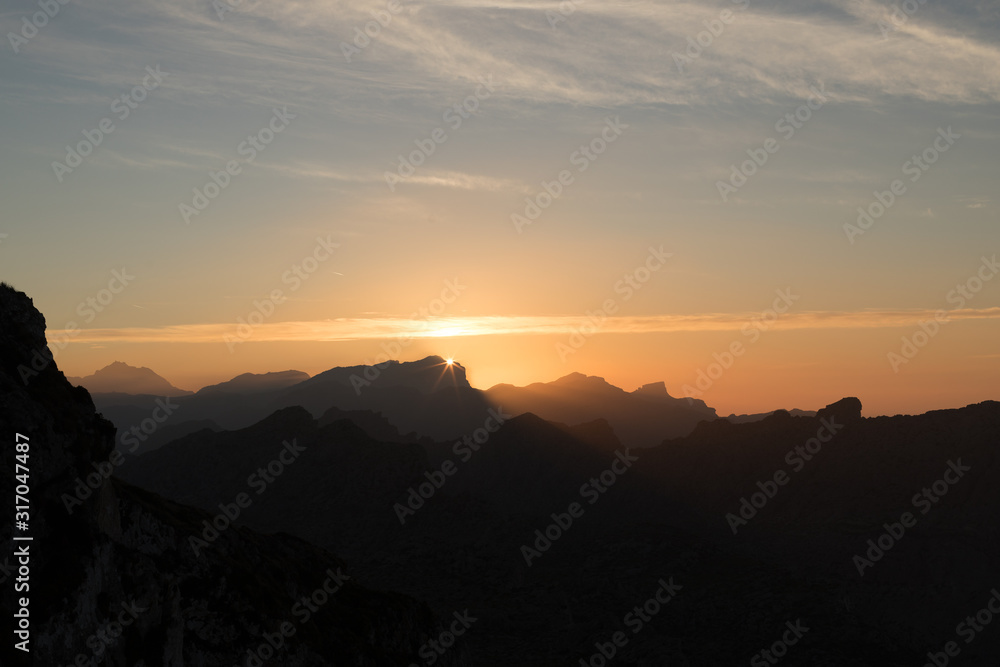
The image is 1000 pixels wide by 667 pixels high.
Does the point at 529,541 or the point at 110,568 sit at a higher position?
the point at 110,568

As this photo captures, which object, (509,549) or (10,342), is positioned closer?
(10,342)

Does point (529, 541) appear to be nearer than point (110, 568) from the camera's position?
No

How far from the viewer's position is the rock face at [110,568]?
35.1 metres

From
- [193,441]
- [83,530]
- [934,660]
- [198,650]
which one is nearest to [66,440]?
[83,530]

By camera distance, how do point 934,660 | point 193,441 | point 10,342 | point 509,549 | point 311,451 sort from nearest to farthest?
point 10,342, point 934,660, point 509,549, point 311,451, point 193,441

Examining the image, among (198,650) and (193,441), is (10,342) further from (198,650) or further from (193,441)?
(193,441)

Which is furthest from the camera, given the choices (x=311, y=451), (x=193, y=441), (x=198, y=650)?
(x=193, y=441)

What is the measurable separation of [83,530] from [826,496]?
A: 150593 mm

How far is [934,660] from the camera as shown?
4016 inches

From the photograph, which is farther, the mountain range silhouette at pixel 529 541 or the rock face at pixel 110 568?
the mountain range silhouette at pixel 529 541

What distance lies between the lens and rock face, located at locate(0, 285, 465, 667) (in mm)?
35094

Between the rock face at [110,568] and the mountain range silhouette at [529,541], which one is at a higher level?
the rock face at [110,568]

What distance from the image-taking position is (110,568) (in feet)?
126

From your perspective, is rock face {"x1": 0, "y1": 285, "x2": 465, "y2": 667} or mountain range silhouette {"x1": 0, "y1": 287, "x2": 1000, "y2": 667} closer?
rock face {"x1": 0, "y1": 285, "x2": 465, "y2": 667}
